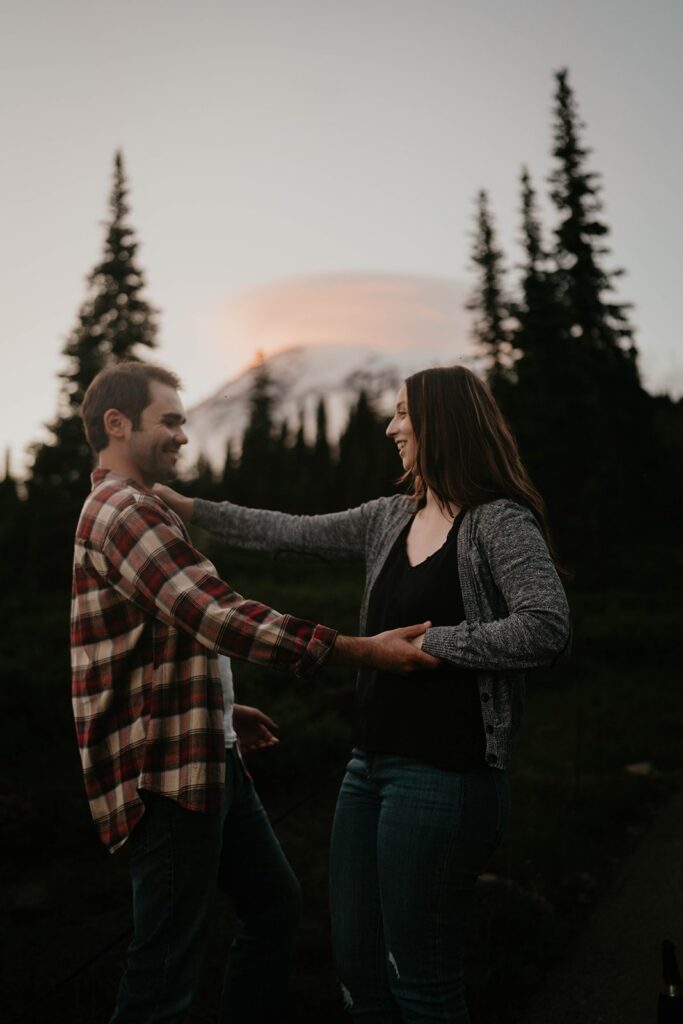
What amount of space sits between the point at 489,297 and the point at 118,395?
3723 cm

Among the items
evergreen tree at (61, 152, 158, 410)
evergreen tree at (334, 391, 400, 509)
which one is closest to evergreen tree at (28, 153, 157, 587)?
evergreen tree at (61, 152, 158, 410)

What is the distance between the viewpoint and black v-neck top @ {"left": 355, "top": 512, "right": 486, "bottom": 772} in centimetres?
235

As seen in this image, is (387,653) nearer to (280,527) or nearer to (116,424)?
(280,527)

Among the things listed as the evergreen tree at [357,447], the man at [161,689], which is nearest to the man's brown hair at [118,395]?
the man at [161,689]

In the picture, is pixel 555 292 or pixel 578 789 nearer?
pixel 578 789

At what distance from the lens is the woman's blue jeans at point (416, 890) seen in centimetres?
229

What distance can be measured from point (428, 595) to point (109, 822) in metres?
1.02

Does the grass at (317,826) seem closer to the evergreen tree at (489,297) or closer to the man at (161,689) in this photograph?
the man at (161,689)

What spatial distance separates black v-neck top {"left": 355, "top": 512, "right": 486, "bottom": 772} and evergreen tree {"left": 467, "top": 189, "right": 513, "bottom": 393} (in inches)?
1364

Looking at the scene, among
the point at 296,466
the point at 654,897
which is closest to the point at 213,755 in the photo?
the point at 654,897

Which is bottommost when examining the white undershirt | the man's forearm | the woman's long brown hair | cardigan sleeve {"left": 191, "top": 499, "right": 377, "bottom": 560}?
the white undershirt

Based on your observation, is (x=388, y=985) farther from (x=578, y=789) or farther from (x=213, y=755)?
(x=578, y=789)

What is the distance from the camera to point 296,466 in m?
84.2

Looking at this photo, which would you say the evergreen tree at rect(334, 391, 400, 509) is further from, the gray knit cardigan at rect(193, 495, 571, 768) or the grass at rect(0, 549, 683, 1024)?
the gray knit cardigan at rect(193, 495, 571, 768)
